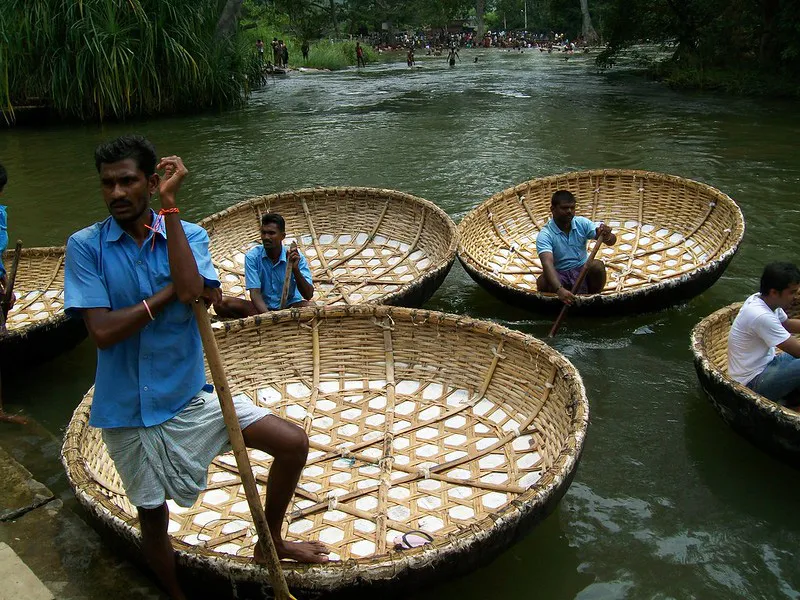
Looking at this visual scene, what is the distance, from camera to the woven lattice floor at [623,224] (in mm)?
5020

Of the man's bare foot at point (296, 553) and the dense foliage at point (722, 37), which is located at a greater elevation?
the dense foliage at point (722, 37)

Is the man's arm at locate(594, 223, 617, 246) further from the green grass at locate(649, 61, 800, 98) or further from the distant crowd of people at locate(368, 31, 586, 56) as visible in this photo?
the distant crowd of people at locate(368, 31, 586, 56)

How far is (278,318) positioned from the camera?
12.3 ft

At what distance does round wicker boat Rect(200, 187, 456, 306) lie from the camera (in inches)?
199

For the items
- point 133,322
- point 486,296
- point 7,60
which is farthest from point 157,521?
point 7,60

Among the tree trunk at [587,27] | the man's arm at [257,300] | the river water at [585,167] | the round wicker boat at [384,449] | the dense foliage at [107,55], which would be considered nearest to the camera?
the round wicker boat at [384,449]

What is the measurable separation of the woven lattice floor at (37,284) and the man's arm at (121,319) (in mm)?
3182

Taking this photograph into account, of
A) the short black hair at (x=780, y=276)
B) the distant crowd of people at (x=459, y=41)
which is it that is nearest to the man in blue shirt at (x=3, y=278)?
the short black hair at (x=780, y=276)

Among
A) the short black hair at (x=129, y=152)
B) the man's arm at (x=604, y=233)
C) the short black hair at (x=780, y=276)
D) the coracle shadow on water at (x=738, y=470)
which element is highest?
the short black hair at (x=129, y=152)

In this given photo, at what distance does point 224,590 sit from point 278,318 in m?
1.76

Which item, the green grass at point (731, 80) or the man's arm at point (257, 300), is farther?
the green grass at point (731, 80)

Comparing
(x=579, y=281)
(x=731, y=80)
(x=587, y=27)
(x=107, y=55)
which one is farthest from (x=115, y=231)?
(x=587, y=27)

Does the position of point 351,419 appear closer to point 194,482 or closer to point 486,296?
point 194,482

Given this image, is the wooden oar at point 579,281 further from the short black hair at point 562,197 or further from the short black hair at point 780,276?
the short black hair at point 780,276
